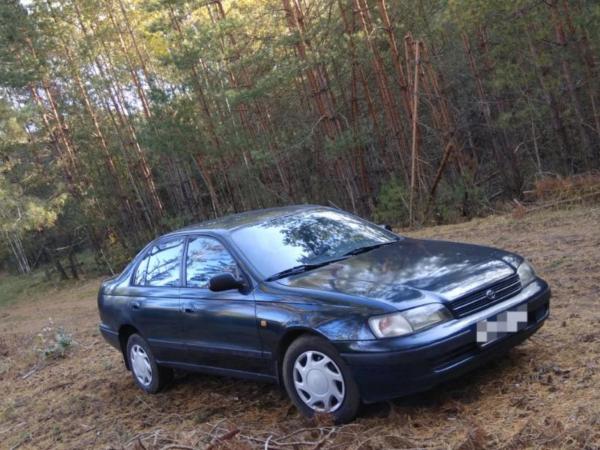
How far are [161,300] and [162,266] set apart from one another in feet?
1.28

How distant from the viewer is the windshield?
16.4ft

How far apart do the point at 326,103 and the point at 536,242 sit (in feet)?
35.4

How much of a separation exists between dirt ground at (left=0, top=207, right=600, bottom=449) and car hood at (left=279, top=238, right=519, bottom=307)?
75 centimetres

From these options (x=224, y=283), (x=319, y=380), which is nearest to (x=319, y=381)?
(x=319, y=380)

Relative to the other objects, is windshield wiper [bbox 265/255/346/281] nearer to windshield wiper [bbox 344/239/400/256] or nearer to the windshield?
the windshield

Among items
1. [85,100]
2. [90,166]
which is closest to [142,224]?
[90,166]

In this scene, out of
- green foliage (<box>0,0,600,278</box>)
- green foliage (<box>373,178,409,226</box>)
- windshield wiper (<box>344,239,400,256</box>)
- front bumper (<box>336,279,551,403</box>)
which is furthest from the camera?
green foliage (<box>373,178,409,226</box>)

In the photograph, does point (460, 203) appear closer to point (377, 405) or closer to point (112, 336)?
point (112, 336)

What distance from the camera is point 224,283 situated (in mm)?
4793

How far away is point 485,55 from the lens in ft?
60.2

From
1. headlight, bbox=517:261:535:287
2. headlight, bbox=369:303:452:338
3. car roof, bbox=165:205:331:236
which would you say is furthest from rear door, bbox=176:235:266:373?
headlight, bbox=517:261:535:287

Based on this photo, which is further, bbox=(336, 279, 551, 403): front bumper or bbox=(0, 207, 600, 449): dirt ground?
bbox=(336, 279, 551, 403): front bumper

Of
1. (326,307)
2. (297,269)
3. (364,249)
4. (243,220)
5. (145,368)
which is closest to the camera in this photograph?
(326,307)

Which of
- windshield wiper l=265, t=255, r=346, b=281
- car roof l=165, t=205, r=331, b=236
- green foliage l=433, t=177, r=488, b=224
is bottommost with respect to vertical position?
green foliage l=433, t=177, r=488, b=224
